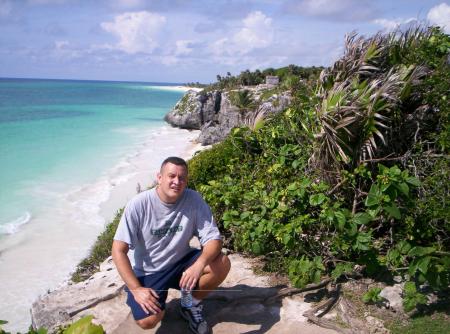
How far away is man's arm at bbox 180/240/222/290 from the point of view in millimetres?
3281

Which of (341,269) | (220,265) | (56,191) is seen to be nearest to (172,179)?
(220,265)

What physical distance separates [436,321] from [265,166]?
2651 mm

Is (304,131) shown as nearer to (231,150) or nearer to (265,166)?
(265,166)

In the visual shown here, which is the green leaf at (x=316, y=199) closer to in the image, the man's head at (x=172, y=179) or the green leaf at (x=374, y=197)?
the green leaf at (x=374, y=197)

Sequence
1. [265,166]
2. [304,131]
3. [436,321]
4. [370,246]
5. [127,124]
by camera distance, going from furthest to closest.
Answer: [127,124] → [265,166] → [304,131] → [370,246] → [436,321]

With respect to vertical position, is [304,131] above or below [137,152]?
above

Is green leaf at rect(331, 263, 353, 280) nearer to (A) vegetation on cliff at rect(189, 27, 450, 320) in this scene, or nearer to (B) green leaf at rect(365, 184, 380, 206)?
(A) vegetation on cliff at rect(189, 27, 450, 320)

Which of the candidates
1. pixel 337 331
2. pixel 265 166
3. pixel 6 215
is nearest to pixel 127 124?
pixel 6 215

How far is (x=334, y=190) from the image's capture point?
4.39 m

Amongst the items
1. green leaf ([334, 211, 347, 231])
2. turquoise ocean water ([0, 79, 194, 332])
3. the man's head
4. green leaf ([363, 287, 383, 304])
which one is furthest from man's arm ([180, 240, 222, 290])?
turquoise ocean water ([0, 79, 194, 332])

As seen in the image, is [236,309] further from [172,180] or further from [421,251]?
[421,251]

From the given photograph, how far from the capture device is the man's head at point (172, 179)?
332 centimetres

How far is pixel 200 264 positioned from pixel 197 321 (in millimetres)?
585

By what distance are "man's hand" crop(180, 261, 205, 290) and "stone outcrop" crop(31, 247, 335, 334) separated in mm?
598
